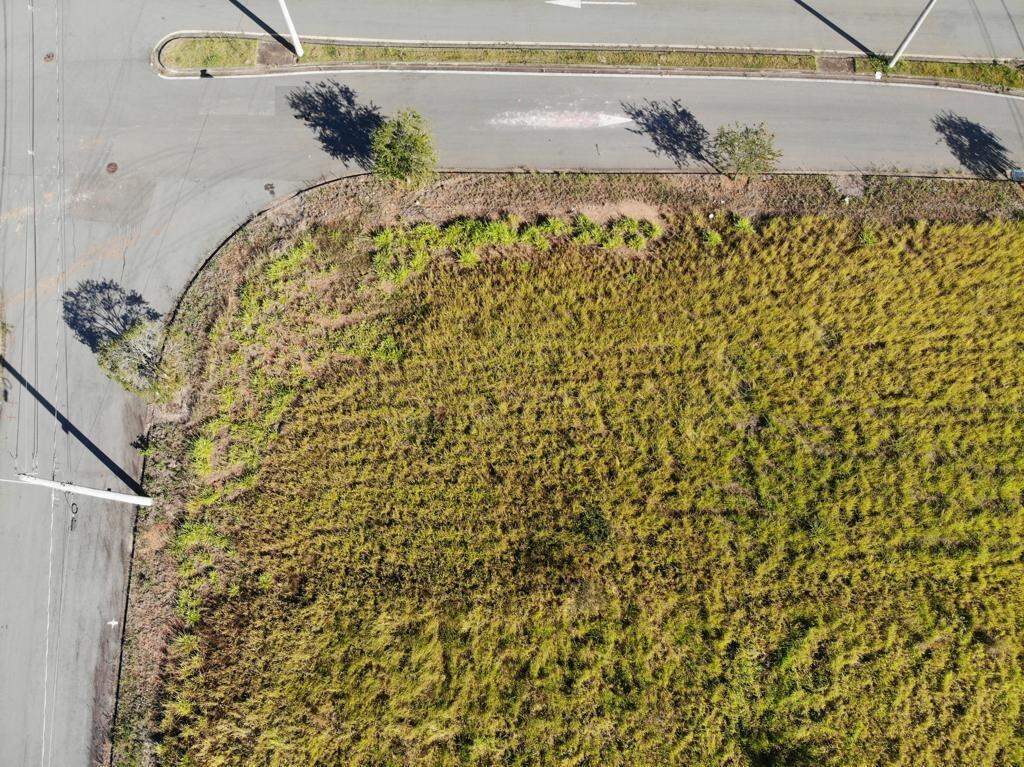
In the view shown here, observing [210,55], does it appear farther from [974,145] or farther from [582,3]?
[974,145]

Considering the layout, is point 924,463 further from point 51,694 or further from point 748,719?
point 51,694

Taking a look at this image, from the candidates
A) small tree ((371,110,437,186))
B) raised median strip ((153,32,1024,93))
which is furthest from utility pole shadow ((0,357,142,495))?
small tree ((371,110,437,186))

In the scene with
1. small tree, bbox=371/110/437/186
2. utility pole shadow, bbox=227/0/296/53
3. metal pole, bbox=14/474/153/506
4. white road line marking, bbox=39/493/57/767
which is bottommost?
white road line marking, bbox=39/493/57/767

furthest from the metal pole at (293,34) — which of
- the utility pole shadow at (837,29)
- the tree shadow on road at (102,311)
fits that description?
the utility pole shadow at (837,29)


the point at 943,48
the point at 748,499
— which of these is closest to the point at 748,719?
the point at 748,499

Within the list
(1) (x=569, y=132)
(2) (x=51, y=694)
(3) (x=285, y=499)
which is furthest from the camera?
(1) (x=569, y=132)

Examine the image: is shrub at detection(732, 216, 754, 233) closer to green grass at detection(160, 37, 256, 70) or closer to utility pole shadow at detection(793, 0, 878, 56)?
utility pole shadow at detection(793, 0, 878, 56)
